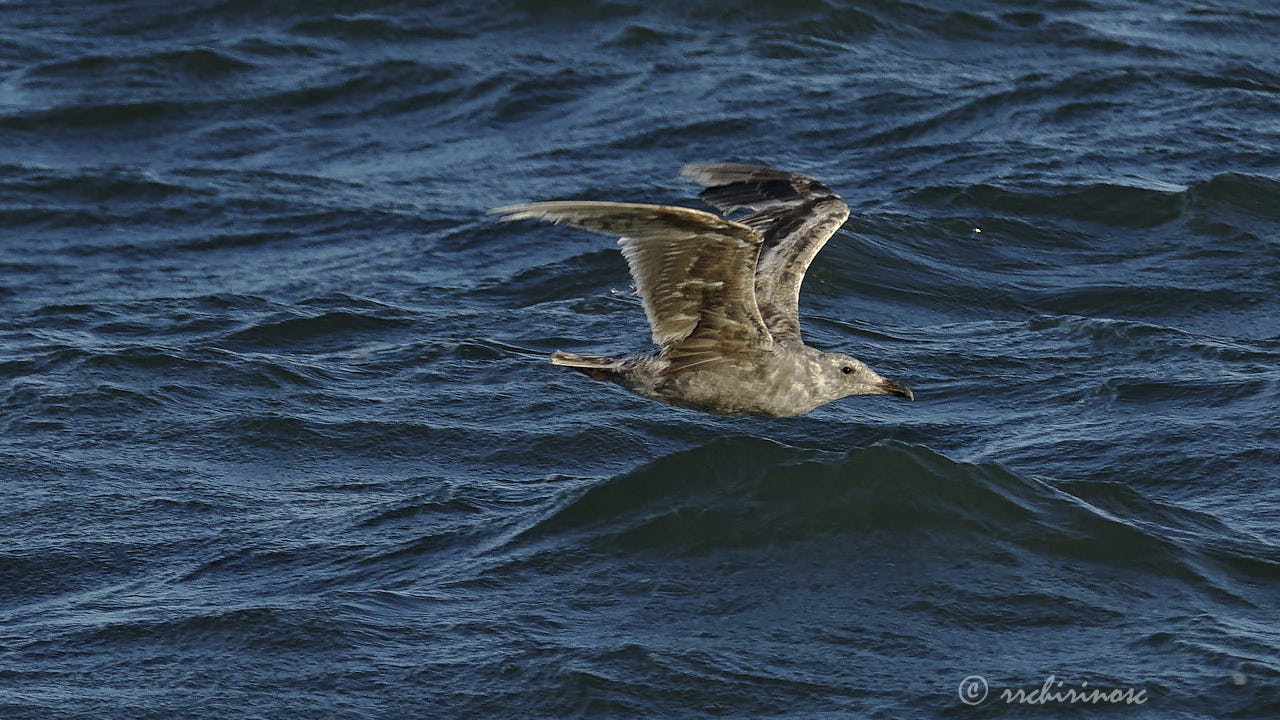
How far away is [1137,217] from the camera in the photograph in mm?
11359

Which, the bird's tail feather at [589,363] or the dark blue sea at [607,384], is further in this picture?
→ the bird's tail feather at [589,363]

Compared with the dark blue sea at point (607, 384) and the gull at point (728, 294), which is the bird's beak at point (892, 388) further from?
the dark blue sea at point (607, 384)

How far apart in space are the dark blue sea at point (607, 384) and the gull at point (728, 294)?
756 millimetres

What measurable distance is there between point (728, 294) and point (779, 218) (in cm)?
150

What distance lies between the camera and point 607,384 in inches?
372

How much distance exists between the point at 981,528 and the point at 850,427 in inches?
53.9

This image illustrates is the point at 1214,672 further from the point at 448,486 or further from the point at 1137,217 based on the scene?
the point at 1137,217

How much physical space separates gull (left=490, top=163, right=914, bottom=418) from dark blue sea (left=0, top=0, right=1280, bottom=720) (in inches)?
29.8

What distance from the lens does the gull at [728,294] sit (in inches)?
232

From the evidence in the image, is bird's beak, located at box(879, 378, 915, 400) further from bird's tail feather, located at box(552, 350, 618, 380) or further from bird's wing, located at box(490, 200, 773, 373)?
bird's tail feather, located at box(552, 350, 618, 380)

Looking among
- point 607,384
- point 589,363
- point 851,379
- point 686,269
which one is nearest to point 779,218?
point 851,379

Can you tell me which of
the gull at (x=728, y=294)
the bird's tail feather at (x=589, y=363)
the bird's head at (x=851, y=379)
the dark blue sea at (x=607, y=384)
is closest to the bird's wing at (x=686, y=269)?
the gull at (x=728, y=294)

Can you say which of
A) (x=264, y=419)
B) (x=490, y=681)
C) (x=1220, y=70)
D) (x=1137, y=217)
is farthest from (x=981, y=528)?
(x=1220, y=70)

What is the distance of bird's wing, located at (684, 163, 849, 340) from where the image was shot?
25.1 ft
